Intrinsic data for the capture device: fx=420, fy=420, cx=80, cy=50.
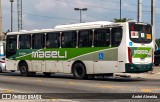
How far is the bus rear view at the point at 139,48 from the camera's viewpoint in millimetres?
21750

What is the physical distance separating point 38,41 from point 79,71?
3980mm

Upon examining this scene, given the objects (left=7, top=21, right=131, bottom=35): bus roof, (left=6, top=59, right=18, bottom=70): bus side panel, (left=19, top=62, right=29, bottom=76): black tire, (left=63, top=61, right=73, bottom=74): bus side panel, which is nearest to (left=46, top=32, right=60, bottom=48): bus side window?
(left=7, top=21, right=131, bottom=35): bus roof

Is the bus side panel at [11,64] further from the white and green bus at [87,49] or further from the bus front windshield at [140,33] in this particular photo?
the bus front windshield at [140,33]

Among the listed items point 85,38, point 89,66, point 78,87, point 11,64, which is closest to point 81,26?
point 85,38

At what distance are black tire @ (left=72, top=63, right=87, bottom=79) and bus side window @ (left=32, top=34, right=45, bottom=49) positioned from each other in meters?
3.13

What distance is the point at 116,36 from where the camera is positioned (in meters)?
21.9

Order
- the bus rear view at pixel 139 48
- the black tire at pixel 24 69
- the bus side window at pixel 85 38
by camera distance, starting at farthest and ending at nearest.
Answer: the black tire at pixel 24 69
the bus side window at pixel 85 38
the bus rear view at pixel 139 48

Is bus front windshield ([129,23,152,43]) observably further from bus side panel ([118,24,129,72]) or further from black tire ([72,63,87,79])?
black tire ([72,63,87,79])

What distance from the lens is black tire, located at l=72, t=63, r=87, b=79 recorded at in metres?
23.7

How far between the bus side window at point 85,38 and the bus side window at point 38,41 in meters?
3.25

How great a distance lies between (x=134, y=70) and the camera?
21812 mm

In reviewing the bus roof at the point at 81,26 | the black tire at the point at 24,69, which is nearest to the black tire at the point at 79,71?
the bus roof at the point at 81,26

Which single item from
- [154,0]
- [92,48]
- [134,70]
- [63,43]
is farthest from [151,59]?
[154,0]

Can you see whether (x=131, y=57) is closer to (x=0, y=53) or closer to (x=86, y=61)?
(x=86, y=61)
